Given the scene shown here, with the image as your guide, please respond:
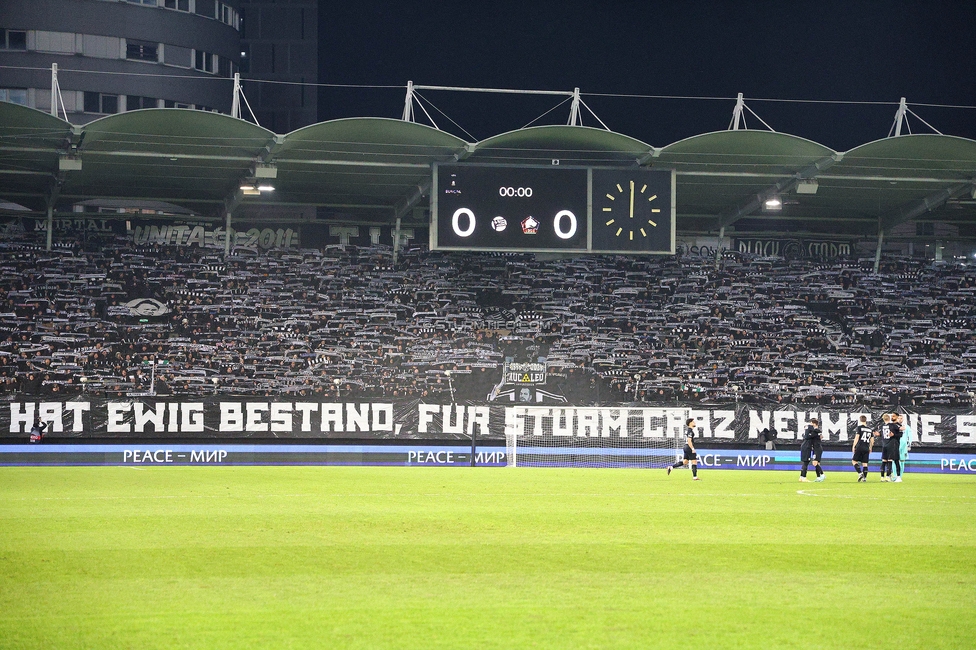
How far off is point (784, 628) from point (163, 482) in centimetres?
1744

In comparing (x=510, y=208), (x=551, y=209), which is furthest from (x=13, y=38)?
(x=551, y=209)

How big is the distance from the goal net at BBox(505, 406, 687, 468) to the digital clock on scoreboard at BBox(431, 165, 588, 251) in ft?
27.2

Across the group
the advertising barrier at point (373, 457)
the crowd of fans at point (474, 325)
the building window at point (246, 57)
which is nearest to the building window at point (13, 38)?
the crowd of fans at point (474, 325)

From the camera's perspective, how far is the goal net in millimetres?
34406

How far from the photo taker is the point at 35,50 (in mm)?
60312

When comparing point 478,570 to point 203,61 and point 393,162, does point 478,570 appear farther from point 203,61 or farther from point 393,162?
point 203,61

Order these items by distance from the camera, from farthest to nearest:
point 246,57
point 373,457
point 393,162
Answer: point 246,57, point 373,457, point 393,162

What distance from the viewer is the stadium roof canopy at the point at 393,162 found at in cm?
3023

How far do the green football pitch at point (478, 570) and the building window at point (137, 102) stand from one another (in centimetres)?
4755

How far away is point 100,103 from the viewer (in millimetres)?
62938

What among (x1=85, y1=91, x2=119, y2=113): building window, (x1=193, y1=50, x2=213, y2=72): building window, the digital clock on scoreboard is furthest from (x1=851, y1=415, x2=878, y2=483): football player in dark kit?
(x1=193, y1=50, x2=213, y2=72): building window

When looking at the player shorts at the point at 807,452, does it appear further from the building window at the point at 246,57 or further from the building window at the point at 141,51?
the building window at the point at 246,57

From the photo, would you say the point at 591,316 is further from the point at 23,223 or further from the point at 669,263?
the point at 23,223

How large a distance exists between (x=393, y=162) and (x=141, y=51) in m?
36.8
